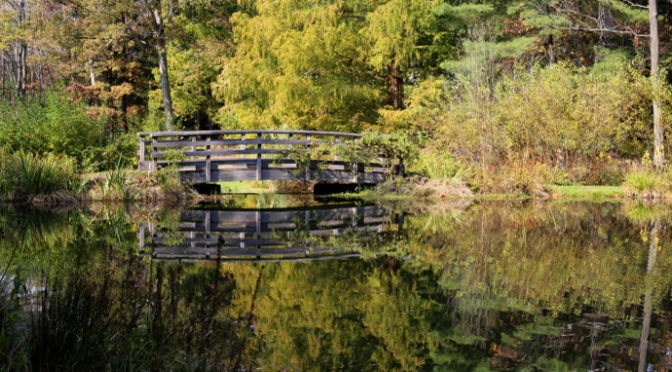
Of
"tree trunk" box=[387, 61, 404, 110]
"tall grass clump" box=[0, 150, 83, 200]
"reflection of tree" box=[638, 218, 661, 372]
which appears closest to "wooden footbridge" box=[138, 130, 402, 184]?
"tall grass clump" box=[0, 150, 83, 200]

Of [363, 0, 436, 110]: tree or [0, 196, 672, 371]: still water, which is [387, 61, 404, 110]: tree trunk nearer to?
[363, 0, 436, 110]: tree

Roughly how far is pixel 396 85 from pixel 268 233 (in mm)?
14012

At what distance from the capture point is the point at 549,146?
21719 millimetres

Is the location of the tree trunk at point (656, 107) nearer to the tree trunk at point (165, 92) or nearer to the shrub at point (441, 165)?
the shrub at point (441, 165)

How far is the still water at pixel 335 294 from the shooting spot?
13.4ft

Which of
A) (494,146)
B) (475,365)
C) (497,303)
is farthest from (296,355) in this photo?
(494,146)

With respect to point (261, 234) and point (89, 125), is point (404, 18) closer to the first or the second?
point (89, 125)

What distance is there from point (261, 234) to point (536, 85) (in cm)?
1363

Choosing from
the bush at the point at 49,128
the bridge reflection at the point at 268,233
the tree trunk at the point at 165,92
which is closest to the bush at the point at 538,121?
the bridge reflection at the point at 268,233

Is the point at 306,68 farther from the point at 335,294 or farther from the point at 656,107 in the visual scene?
the point at 335,294

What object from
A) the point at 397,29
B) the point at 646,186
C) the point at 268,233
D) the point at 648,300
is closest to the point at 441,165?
the point at 397,29

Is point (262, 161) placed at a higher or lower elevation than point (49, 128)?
lower

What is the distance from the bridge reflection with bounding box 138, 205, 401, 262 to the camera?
9156mm

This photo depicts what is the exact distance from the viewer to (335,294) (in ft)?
21.8
